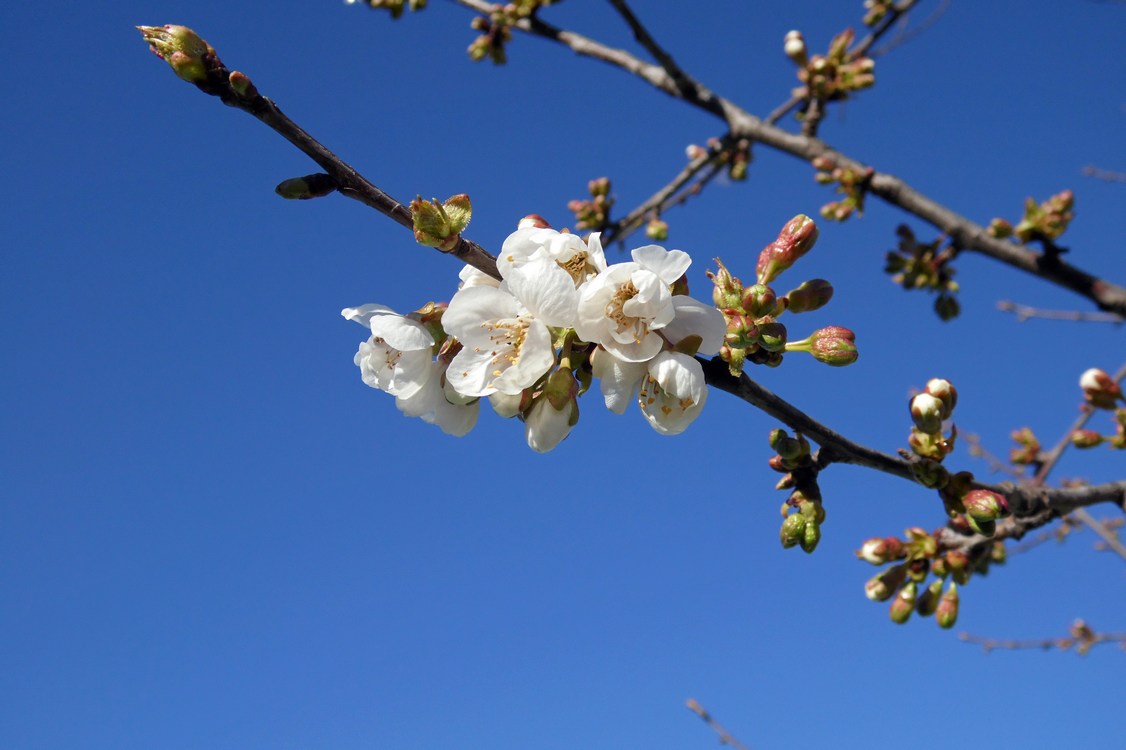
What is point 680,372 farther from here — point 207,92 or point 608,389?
point 207,92

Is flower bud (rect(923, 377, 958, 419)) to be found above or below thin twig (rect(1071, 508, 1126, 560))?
below

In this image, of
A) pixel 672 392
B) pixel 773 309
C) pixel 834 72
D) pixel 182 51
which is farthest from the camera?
pixel 834 72

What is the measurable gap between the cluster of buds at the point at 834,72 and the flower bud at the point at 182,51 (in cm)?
379

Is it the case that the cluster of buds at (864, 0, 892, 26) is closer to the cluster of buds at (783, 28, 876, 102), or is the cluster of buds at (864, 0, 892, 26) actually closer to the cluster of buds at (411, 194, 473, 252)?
the cluster of buds at (783, 28, 876, 102)

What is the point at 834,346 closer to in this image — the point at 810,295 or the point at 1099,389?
the point at 810,295

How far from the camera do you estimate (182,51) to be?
1.08 m

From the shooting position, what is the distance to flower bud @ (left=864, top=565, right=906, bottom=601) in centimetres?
228

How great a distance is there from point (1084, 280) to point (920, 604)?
1716 millimetres

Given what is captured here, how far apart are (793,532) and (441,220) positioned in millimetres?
1103

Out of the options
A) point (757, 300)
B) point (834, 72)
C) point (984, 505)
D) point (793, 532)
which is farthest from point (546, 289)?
point (834, 72)

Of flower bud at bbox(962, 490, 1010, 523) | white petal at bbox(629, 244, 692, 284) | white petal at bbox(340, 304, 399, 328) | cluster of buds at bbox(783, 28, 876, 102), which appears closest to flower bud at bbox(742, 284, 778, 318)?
white petal at bbox(629, 244, 692, 284)

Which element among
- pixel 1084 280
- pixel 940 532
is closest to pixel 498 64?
pixel 1084 280

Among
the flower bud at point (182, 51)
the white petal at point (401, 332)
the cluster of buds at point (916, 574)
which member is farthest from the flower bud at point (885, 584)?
the flower bud at point (182, 51)

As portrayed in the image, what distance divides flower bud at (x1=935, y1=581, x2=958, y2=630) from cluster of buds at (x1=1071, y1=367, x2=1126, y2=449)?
3.06ft
